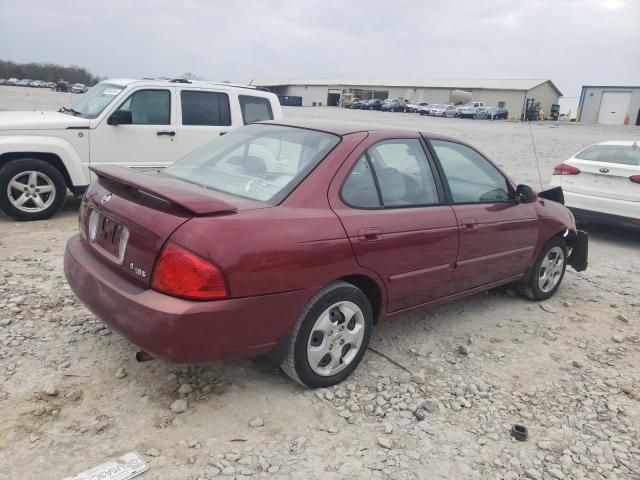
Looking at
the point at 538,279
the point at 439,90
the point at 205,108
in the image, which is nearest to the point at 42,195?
the point at 205,108

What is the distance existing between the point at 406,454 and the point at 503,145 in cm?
2107

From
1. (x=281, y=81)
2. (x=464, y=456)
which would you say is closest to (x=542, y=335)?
(x=464, y=456)

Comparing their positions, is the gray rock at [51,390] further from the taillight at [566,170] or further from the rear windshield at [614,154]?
the rear windshield at [614,154]

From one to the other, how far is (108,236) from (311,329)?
1.28m

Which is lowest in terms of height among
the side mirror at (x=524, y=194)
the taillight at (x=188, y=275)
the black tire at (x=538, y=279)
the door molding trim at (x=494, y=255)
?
the black tire at (x=538, y=279)

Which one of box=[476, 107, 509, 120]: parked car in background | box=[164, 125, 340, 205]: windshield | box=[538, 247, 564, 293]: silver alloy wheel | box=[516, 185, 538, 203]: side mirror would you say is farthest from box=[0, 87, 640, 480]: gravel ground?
box=[476, 107, 509, 120]: parked car in background

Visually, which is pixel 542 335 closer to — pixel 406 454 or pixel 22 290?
pixel 406 454

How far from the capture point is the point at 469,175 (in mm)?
4305

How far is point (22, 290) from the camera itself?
446 centimetres

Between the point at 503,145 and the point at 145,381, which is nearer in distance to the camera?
the point at 145,381

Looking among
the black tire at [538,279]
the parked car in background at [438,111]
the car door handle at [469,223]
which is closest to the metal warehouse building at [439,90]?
the parked car in background at [438,111]

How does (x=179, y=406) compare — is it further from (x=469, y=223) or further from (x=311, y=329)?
(x=469, y=223)

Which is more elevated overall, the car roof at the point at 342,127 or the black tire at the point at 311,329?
the car roof at the point at 342,127

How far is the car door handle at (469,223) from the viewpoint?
3.95 metres
